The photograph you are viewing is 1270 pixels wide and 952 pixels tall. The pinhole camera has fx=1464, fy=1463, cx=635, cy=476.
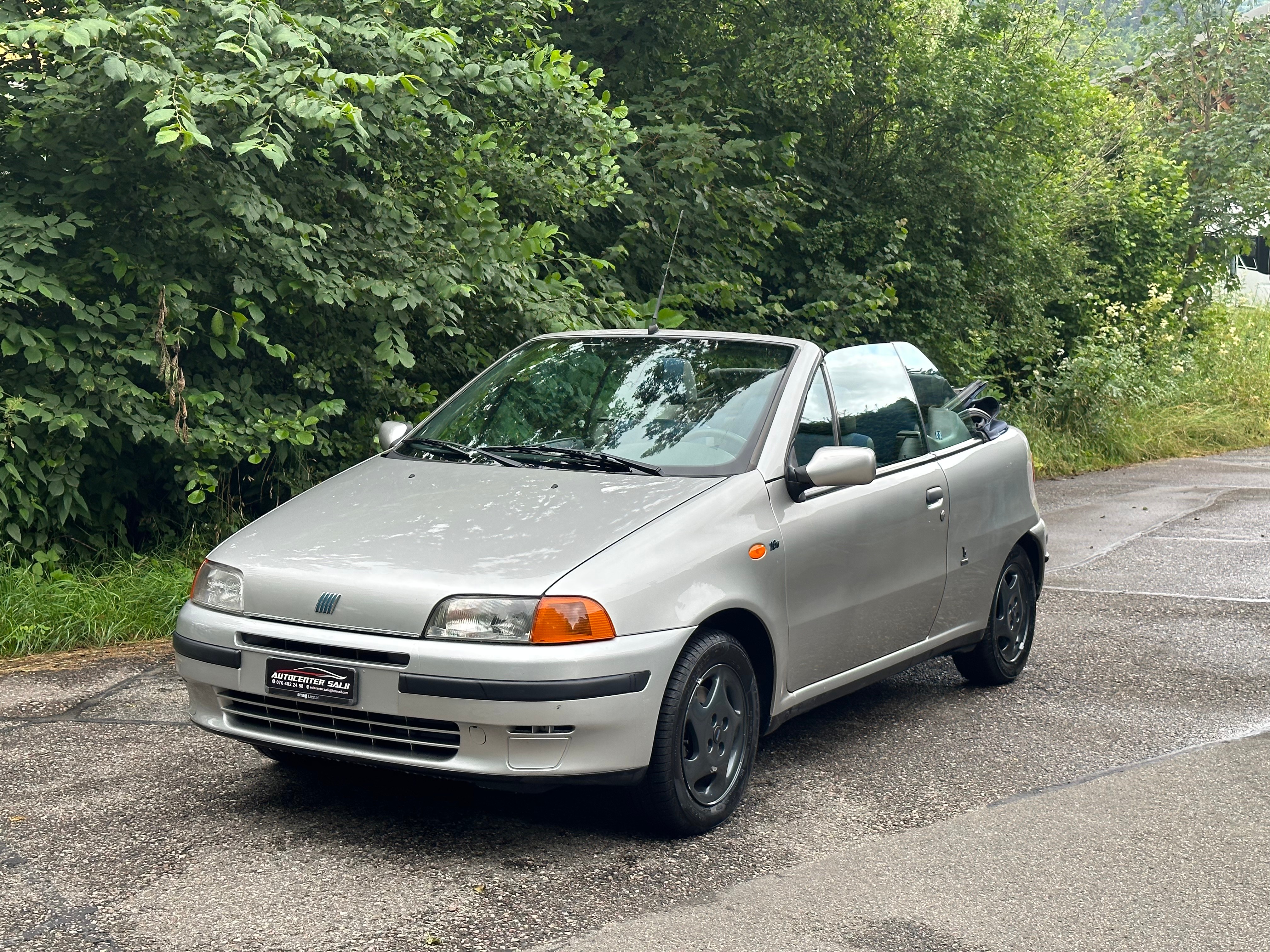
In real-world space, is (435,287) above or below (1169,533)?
above

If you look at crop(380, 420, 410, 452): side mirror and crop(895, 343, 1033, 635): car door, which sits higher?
crop(380, 420, 410, 452): side mirror

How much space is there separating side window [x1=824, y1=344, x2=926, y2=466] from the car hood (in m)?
1.01

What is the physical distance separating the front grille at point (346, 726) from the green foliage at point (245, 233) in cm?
311

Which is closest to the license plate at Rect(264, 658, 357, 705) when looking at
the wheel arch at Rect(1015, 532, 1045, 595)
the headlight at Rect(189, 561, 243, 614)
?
the headlight at Rect(189, 561, 243, 614)

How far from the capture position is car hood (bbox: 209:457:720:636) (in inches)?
171

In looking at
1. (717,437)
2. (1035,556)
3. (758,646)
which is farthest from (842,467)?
(1035,556)

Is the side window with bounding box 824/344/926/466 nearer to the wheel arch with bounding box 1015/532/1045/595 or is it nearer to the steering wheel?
the steering wheel

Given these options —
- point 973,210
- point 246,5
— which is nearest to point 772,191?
point 973,210

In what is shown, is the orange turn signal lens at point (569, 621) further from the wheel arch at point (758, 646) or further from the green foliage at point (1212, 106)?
the green foliage at point (1212, 106)

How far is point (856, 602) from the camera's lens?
5.46 meters

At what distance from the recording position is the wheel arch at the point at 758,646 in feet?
15.8

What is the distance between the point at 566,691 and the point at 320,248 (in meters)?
4.65

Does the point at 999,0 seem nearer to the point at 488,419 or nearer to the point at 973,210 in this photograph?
the point at 973,210

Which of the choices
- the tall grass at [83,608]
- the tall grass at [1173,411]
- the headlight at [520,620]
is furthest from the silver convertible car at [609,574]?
the tall grass at [1173,411]
